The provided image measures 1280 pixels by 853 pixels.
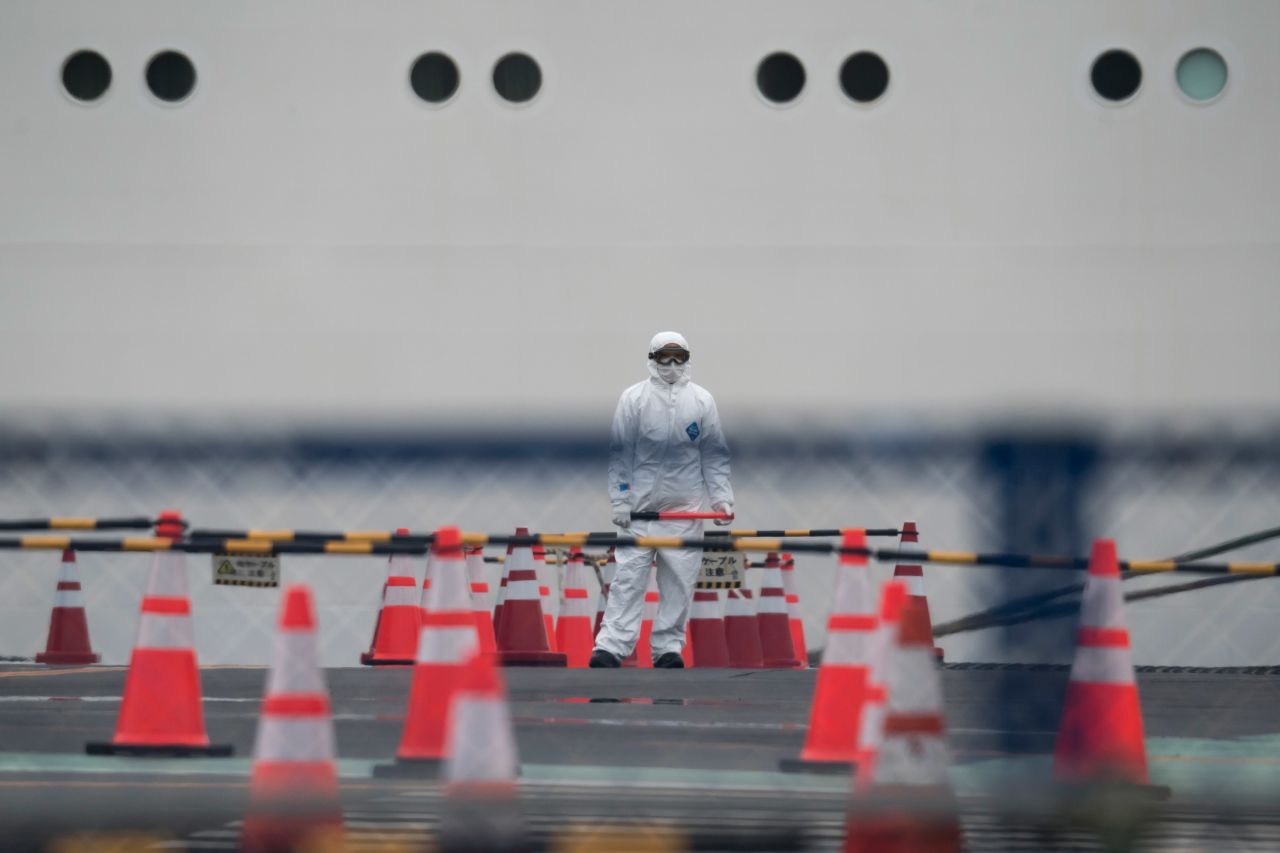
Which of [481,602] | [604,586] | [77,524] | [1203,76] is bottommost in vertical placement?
[77,524]

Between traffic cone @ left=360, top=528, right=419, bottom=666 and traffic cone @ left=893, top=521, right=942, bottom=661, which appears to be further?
traffic cone @ left=360, top=528, right=419, bottom=666

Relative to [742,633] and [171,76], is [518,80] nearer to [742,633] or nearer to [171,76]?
[171,76]

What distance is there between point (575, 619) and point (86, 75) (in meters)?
4.60

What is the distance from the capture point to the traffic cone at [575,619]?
1402cm

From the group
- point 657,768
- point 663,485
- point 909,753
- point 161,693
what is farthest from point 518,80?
point 909,753

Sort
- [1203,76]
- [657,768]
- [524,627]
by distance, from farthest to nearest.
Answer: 1. [1203,76]
2. [524,627]
3. [657,768]

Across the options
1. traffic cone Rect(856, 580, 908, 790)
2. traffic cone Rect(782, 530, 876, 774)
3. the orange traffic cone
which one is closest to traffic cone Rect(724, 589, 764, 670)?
traffic cone Rect(782, 530, 876, 774)

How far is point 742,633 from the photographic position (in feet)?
46.3

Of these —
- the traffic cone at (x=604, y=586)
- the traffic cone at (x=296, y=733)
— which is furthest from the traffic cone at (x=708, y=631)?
the traffic cone at (x=296, y=733)

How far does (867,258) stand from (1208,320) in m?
2.15

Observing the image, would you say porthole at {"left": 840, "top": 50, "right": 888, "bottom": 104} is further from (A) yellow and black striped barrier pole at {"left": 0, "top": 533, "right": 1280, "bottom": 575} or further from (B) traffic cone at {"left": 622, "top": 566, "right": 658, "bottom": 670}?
(A) yellow and black striped barrier pole at {"left": 0, "top": 533, "right": 1280, "bottom": 575}

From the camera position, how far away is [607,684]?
11344mm

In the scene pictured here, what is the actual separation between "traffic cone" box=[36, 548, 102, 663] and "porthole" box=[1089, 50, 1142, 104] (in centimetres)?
680

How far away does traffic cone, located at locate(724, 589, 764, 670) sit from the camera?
14.0 meters
